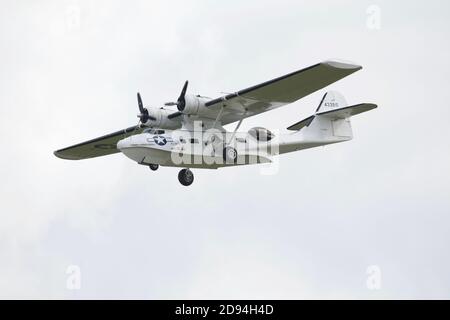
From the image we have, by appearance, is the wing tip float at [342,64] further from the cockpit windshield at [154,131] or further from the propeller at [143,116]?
the propeller at [143,116]

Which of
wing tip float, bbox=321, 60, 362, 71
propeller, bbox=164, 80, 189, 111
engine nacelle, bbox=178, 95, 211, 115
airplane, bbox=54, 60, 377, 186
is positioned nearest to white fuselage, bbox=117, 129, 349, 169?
airplane, bbox=54, 60, 377, 186

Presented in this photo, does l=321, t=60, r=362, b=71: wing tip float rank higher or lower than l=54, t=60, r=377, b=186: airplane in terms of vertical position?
higher

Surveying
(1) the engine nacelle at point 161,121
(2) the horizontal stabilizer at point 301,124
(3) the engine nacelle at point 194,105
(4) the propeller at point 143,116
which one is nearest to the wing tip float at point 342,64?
(3) the engine nacelle at point 194,105

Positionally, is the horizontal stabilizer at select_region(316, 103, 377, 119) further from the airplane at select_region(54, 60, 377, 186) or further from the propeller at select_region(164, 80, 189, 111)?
the propeller at select_region(164, 80, 189, 111)

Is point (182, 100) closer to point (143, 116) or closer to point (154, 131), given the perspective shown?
point (154, 131)

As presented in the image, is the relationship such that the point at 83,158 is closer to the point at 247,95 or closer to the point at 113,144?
the point at 113,144

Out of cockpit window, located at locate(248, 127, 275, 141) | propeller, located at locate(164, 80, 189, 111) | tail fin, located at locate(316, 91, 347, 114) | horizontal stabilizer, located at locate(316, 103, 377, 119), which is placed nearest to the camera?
propeller, located at locate(164, 80, 189, 111)

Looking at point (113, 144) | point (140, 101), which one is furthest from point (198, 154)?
point (113, 144)

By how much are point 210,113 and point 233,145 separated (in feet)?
4.22

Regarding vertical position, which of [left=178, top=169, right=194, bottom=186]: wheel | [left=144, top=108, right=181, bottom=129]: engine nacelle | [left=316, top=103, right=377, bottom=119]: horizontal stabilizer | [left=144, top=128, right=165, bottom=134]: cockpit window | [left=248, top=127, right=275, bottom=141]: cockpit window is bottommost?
[left=178, top=169, right=194, bottom=186]: wheel

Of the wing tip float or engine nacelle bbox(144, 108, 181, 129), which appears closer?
the wing tip float

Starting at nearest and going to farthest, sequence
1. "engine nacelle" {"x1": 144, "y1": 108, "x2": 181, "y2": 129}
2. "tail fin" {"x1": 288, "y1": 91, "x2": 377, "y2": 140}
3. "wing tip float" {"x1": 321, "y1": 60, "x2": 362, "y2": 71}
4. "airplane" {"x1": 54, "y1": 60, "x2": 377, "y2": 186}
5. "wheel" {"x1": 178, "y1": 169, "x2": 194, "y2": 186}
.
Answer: "wing tip float" {"x1": 321, "y1": 60, "x2": 362, "y2": 71}
"airplane" {"x1": 54, "y1": 60, "x2": 377, "y2": 186}
"wheel" {"x1": 178, "y1": 169, "x2": 194, "y2": 186}
"engine nacelle" {"x1": 144, "y1": 108, "x2": 181, "y2": 129}
"tail fin" {"x1": 288, "y1": 91, "x2": 377, "y2": 140}

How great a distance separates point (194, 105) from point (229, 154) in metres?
1.91

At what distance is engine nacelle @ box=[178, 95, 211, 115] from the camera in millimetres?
32188
